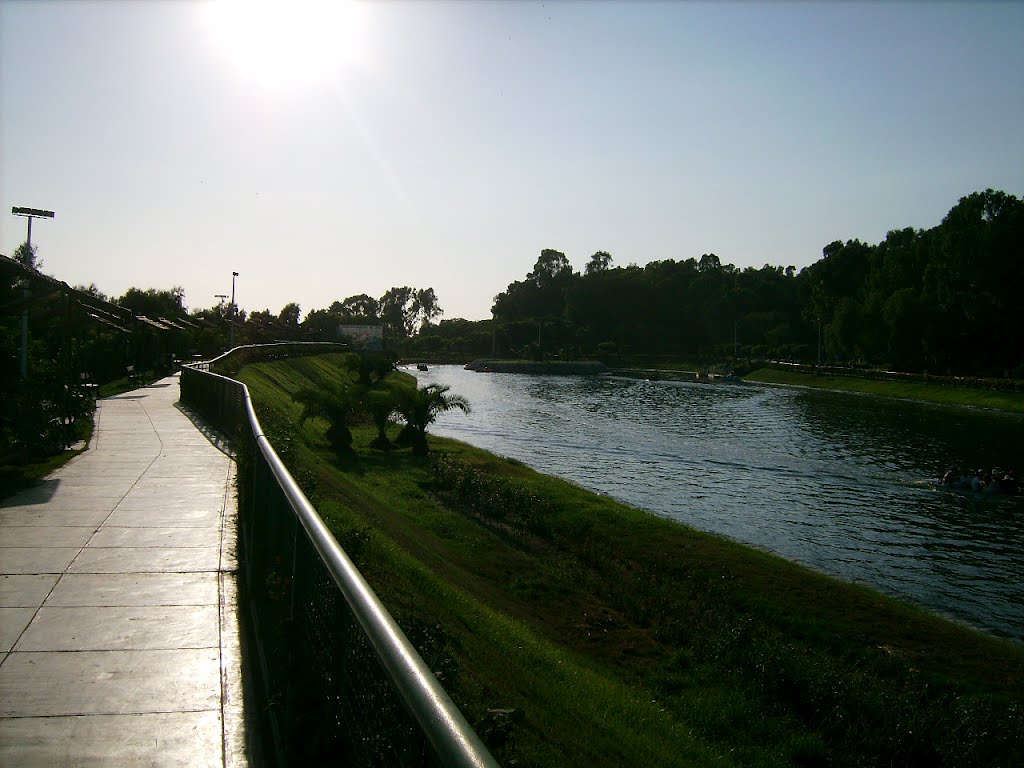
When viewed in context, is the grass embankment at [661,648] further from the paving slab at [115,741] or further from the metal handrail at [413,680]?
the metal handrail at [413,680]

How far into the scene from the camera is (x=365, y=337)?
11862 cm

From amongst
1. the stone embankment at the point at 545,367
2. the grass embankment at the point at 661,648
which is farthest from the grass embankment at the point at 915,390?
the grass embankment at the point at 661,648

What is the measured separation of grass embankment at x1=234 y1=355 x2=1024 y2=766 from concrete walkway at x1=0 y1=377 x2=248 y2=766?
155cm

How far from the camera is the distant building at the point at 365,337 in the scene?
10994cm

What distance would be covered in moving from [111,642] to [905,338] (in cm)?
8463

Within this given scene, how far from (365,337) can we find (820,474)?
91.7 meters

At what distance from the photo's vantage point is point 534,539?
2016 cm

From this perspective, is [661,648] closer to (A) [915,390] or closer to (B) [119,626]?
(B) [119,626]

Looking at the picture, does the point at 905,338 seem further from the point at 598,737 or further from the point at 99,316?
the point at 598,737

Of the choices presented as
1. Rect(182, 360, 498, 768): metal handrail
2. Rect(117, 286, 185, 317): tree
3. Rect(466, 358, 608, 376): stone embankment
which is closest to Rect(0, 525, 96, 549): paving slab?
Rect(182, 360, 498, 768): metal handrail

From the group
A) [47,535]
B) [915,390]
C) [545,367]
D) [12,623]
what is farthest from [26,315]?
[545,367]

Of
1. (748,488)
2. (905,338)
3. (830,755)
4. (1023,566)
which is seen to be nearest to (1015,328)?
(905,338)

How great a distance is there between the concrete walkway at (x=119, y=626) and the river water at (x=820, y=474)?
14.1 metres

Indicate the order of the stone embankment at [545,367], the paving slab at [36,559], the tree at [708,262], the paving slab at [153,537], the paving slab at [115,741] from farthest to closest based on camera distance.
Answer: the tree at [708,262], the stone embankment at [545,367], the paving slab at [153,537], the paving slab at [36,559], the paving slab at [115,741]
